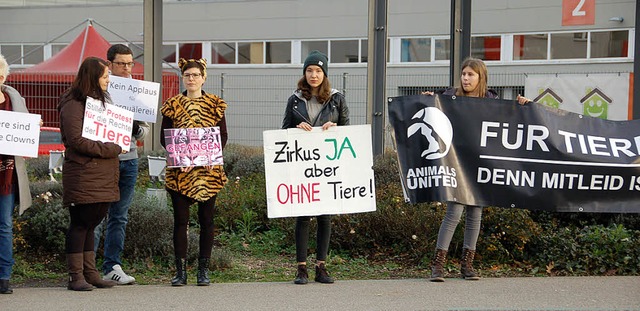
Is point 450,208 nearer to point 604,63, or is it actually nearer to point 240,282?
point 240,282

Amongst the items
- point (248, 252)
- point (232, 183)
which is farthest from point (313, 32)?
point (248, 252)

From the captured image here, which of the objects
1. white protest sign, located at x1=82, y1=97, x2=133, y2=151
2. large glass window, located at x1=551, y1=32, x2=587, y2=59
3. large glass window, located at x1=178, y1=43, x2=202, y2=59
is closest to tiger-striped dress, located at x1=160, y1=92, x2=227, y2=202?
white protest sign, located at x1=82, y1=97, x2=133, y2=151

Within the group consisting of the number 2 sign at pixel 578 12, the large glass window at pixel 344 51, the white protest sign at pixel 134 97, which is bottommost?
the white protest sign at pixel 134 97

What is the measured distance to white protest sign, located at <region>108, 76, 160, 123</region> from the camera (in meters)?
8.51

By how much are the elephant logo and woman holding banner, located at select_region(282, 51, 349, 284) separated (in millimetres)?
670

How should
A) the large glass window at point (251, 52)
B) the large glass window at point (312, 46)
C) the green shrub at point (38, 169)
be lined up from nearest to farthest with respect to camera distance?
1. the green shrub at point (38, 169)
2. the large glass window at point (312, 46)
3. the large glass window at point (251, 52)

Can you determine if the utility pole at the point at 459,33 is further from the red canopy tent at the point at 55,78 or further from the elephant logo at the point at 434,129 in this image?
the red canopy tent at the point at 55,78

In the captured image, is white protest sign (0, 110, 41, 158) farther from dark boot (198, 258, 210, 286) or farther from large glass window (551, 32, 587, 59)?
large glass window (551, 32, 587, 59)

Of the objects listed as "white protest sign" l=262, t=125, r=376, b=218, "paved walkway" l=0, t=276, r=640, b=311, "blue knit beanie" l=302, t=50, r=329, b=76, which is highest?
"blue knit beanie" l=302, t=50, r=329, b=76

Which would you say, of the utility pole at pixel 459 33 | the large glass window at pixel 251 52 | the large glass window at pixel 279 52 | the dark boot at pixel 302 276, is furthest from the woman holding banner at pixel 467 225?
the large glass window at pixel 251 52

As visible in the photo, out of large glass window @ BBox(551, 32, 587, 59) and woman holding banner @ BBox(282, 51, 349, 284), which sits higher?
large glass window @ BBox(551, 32, 587, 59)

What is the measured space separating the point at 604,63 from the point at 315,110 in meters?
23.2

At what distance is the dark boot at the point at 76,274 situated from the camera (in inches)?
305

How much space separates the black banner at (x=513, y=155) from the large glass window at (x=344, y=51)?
23.4m
